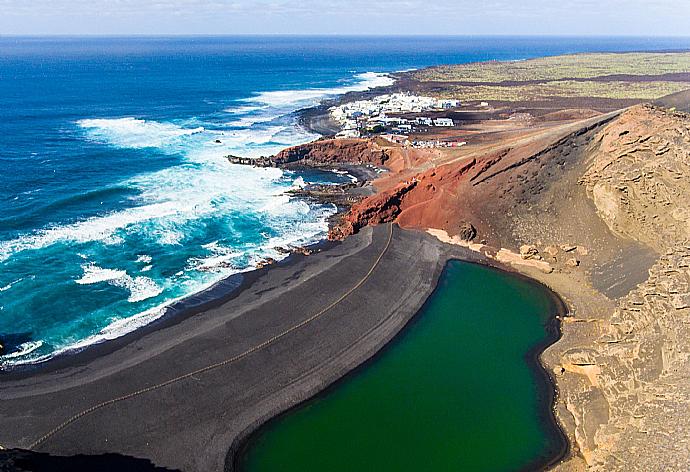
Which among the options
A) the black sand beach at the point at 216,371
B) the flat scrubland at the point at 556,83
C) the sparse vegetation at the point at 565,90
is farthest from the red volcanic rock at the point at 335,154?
the flat scrubland at the point at 556,83

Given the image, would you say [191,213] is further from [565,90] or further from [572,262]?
[565,90]

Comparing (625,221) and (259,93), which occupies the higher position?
(625,221)

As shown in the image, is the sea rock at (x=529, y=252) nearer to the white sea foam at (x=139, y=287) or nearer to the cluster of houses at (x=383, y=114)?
the white sea foam at (x=139, y=287)

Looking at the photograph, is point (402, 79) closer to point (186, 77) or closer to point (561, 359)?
point (186, 77)

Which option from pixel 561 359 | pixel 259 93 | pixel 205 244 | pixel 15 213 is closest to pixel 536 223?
pixel 561 359

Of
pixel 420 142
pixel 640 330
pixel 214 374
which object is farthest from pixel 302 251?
pixel 420 142

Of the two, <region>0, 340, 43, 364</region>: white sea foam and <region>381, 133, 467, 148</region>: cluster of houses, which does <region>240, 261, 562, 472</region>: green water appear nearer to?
<region>0, 340, 43, 364</region>: white sea foam
